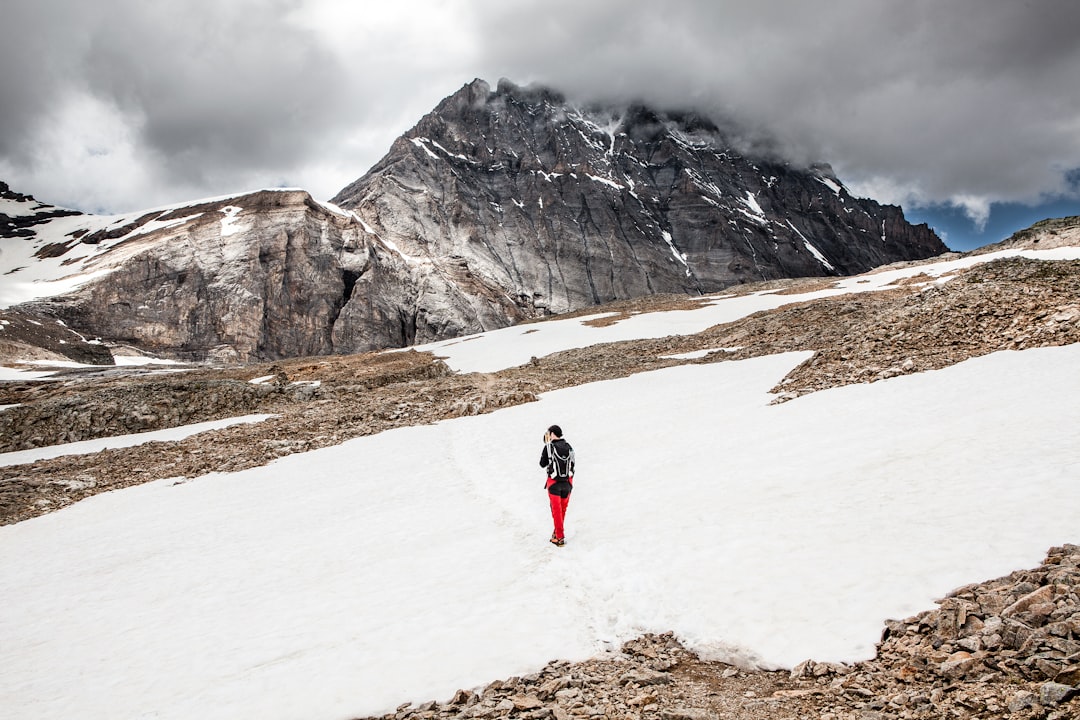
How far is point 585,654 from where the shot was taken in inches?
285

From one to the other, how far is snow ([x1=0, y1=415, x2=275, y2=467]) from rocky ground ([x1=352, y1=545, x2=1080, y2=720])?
87.1ft

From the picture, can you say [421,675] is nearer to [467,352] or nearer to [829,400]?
[829,400]

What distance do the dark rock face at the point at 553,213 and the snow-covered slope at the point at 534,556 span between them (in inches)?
3962

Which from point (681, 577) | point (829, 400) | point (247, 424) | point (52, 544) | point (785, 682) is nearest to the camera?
point (785, 682)

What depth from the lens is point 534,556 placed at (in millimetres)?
10656

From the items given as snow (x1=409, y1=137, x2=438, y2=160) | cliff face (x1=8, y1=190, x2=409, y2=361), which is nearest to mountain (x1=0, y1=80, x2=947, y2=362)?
cliff face (x1=8, y1=190, x2=409, y2=361)

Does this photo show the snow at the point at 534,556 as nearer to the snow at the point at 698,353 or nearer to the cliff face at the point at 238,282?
the snow at the point at 698,353

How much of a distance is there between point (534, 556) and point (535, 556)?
0.07 feet

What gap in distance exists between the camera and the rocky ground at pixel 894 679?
4945 mm

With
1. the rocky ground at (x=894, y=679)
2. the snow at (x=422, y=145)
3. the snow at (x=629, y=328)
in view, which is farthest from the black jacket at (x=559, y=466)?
the snow at (x=422, y=145)

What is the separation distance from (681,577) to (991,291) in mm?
21505

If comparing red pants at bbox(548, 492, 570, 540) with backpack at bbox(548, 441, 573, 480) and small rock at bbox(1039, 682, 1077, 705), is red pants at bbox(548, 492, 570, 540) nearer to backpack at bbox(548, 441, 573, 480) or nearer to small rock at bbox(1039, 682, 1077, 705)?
backpack at bbox(548, 441, 573, 480)

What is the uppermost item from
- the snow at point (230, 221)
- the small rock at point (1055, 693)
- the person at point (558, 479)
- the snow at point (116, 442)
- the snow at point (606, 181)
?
the snow at point (606, 181)

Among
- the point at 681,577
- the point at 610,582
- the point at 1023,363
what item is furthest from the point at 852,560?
the point at 1023,363
